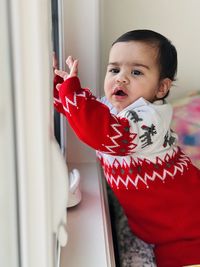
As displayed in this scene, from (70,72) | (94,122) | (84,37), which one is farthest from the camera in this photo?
(84,37)

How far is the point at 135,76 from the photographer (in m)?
1.04

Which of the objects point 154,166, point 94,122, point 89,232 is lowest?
point 89,232

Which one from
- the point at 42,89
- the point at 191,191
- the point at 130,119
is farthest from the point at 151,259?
the point at 42,89

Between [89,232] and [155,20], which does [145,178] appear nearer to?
[89,232]

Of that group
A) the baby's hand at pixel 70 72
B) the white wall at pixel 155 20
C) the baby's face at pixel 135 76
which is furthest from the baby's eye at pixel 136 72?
the white wall at pixel 155 20

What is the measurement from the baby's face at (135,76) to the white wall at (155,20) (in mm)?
298

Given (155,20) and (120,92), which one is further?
(155,20)

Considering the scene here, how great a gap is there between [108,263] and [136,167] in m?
0.25

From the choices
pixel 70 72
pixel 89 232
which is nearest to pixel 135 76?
pixel 70 72

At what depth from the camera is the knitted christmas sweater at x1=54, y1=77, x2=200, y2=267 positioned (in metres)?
0.94

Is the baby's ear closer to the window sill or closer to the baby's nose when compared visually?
the baby's nose

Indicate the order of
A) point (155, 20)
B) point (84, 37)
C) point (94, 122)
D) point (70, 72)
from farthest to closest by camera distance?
point (155, 20)
point (84, 37)
point (70, 72)
point (94, 122)

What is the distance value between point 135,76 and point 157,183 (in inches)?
10.2

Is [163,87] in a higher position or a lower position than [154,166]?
higher
